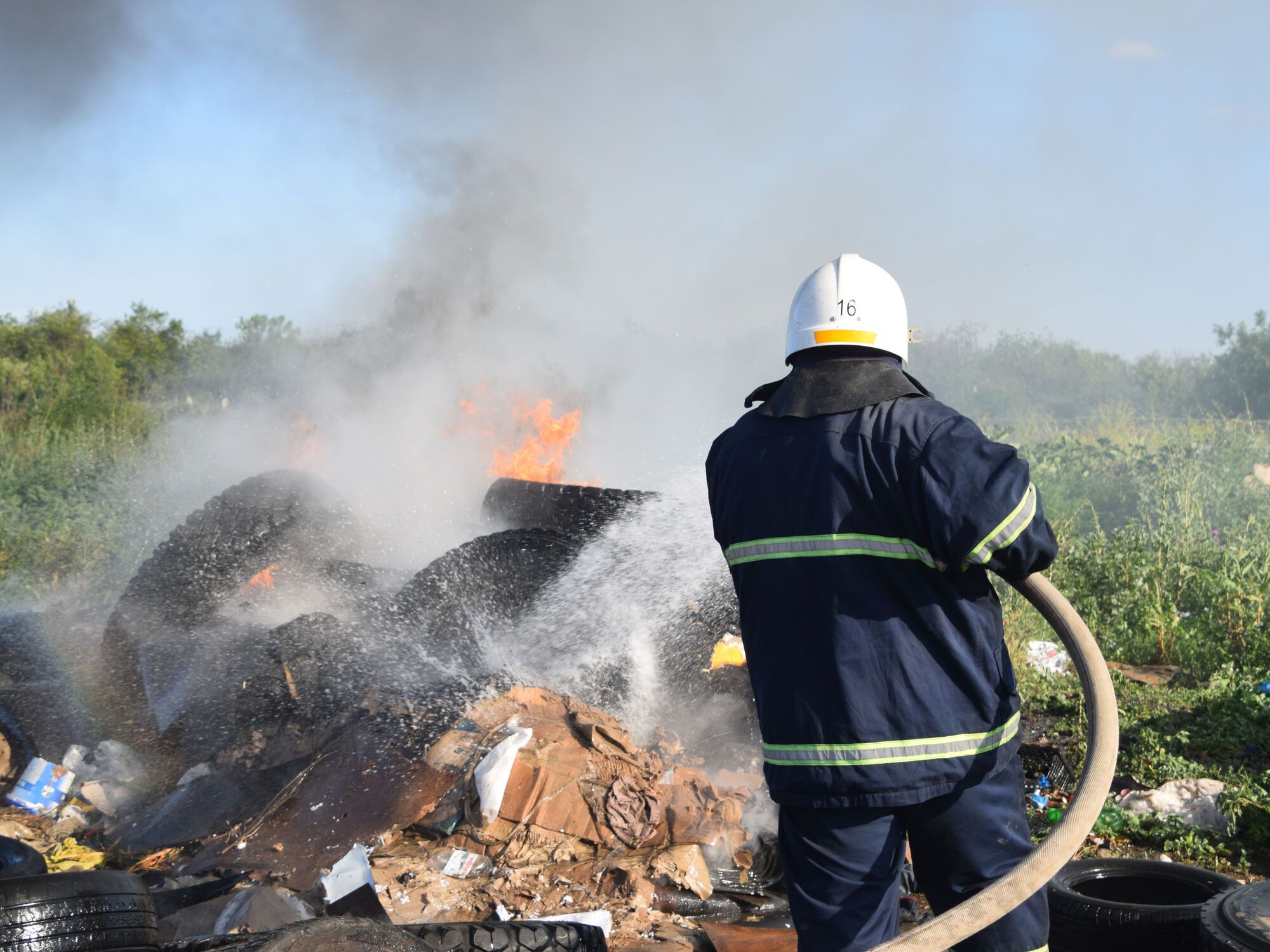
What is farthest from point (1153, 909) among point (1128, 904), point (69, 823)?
point (69, 823)

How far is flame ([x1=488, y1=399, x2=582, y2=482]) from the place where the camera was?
916 cm

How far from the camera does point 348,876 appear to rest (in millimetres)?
3777

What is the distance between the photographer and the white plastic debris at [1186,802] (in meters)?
4.04

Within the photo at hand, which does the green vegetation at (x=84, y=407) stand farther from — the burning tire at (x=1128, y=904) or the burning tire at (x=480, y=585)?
the burning tire at (x=1128, y=904)

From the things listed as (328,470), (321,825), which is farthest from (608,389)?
(321,825)

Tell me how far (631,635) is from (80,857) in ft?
9.74

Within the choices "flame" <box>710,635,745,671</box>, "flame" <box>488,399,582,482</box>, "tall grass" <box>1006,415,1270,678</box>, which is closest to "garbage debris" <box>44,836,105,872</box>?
"flame" <box>710,635,745,671</box>

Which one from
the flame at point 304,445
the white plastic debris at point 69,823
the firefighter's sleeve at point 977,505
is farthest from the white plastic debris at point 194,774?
the flame at point 304,445

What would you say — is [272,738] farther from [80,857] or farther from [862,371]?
[862,371]

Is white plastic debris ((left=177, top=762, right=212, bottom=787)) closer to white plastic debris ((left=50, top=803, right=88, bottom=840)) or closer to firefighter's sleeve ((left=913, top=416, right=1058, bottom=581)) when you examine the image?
white plastic debris ((left=50, top=803, right=88, bottom=840))

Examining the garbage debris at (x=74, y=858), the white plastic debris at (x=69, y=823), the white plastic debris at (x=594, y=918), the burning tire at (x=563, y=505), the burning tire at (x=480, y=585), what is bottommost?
the white plastic debris at (x=594, y=918)

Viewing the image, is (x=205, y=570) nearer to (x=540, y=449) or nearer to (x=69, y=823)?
(x=69, y=823)

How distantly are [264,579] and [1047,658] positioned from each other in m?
5.65

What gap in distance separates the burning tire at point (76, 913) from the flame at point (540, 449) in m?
6.33
